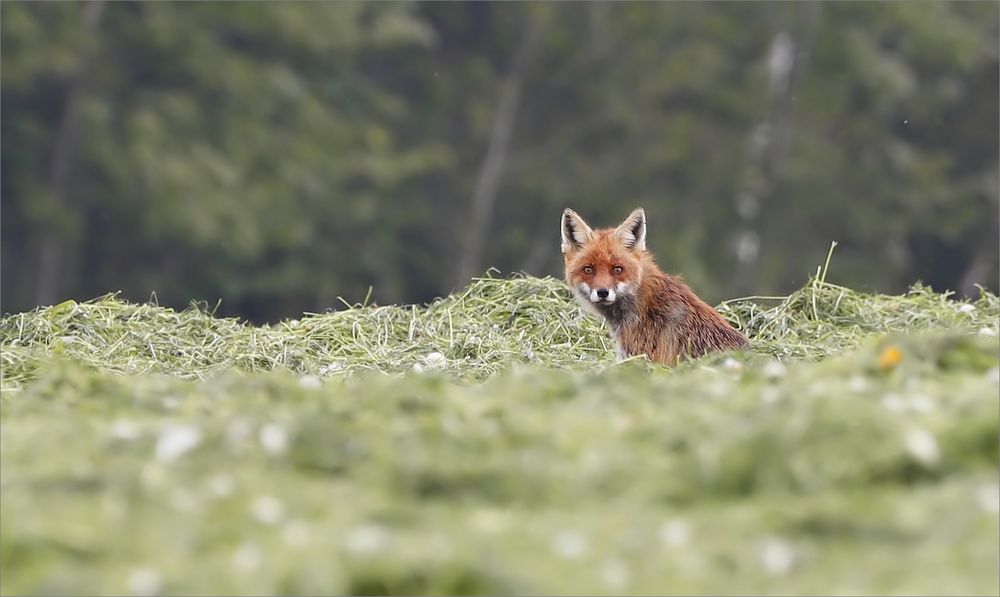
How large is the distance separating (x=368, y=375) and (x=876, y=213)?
26.7 meters

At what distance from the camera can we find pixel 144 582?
13.7 feet

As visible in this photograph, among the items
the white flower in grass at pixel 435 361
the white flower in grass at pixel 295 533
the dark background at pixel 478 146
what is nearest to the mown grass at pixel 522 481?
the white flower in grass at pixel 295 533

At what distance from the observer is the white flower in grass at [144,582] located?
4.16m

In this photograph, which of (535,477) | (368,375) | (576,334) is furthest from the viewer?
(576,334)

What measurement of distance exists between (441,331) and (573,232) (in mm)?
1107

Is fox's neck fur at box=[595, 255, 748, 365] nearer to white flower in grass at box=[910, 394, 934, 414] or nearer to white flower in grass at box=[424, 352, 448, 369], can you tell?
white flower in grass at box=[424, 352, 448, 369]

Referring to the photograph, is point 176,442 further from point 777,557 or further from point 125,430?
point 777,557

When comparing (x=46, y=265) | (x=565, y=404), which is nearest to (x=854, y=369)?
(x=565, y=404)

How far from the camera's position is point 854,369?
5.92 metres

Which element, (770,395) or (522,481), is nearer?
(522,481)

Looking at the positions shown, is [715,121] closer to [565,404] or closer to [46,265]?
[46,265]

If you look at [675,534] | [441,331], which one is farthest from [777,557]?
[441,331]

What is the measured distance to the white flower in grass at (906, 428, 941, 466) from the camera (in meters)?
4.92

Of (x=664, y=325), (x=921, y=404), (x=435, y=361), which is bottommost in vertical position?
(x=921, y=404)
